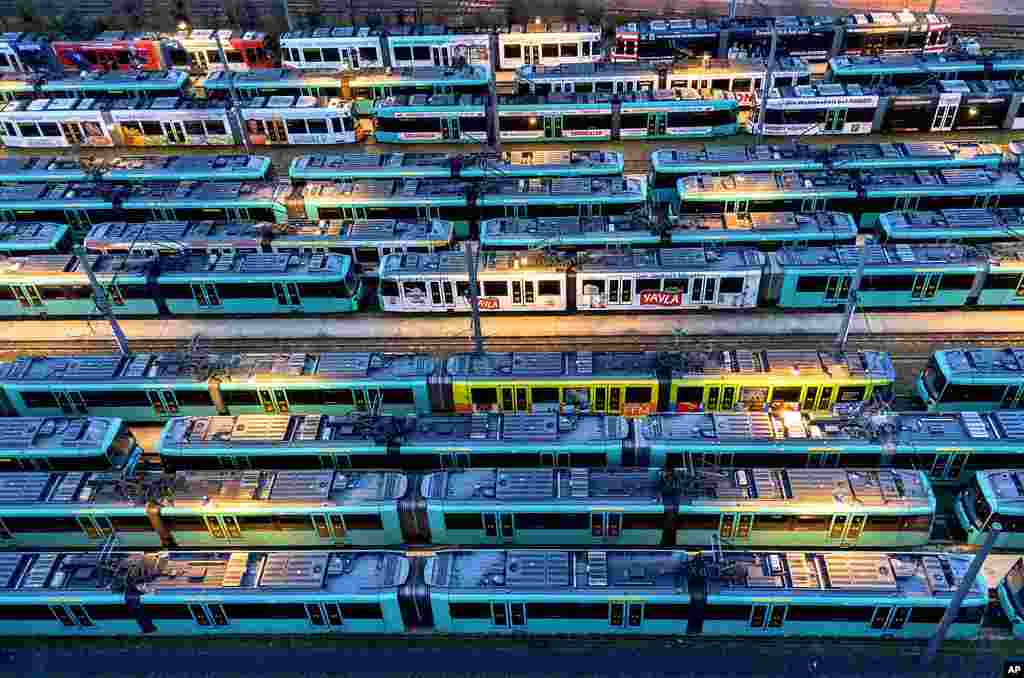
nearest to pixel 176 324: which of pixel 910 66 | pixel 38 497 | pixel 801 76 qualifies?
pixel 38 497

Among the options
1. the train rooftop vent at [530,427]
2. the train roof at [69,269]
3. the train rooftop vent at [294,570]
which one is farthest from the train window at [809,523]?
the train roof at [69,269]

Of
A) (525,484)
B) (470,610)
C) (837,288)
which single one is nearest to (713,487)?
(525,484)

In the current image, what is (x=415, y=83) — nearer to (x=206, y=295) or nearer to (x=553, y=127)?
(x=553, y=127)

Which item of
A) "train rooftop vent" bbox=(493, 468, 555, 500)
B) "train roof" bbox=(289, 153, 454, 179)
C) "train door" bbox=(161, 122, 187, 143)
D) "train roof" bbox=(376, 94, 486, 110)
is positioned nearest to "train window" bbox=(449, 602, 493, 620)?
"train rooftop vent" bbox=(493, 468, 555, 500)

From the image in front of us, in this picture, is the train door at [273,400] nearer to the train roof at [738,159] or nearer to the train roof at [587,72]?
the train roof at [738,159]

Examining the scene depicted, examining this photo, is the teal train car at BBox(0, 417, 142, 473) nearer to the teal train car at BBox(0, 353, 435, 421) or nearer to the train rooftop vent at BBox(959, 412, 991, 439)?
the teal train car at BBox(0, 353, 435, 421)

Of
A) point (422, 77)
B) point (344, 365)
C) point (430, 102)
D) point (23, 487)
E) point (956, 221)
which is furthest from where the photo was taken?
point (422, 77)
